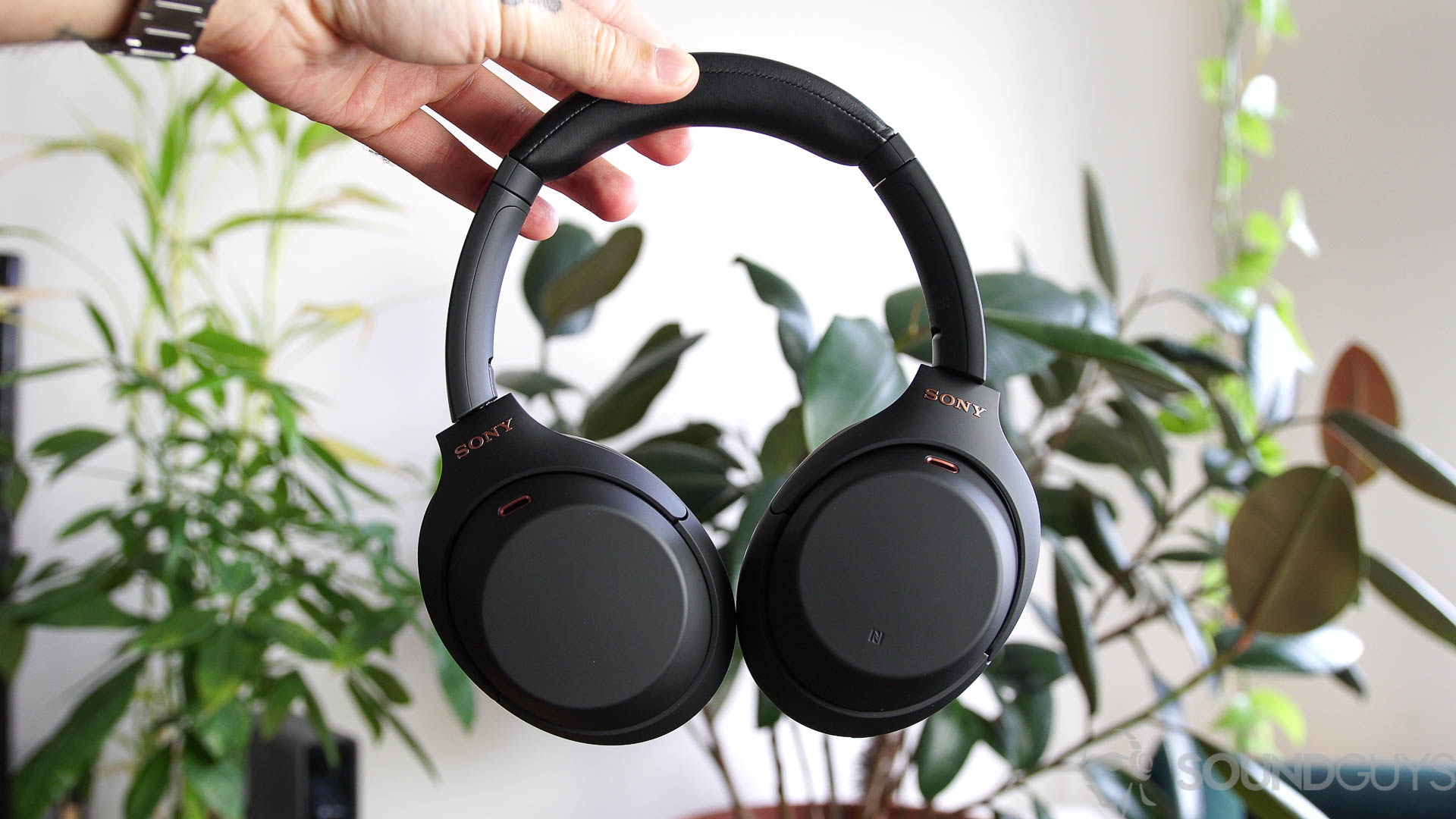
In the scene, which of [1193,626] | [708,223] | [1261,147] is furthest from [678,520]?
[1261,147]

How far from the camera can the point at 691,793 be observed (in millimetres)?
1411

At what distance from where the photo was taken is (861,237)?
5.02 ft

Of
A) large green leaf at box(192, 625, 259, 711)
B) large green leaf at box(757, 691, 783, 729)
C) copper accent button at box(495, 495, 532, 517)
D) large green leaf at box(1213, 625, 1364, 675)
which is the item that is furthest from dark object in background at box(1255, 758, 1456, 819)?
copper accent button at box(495, 495, 532, 517)

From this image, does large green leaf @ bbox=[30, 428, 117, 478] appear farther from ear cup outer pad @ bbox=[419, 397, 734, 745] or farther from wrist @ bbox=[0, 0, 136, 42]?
ear cup outer pad @ bbox=[419, 397, 734, 745]

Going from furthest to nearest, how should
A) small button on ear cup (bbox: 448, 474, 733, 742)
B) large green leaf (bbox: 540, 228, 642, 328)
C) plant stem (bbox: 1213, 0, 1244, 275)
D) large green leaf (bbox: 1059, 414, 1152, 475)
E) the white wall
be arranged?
plant stem (bbox: 1213, 0, 1244, 275) → the white wall → large green leaf (bbox: 1059, 414, 1152, 475) → large green leaf (bbox: 540, 228, 642, 328) → small button on ear cup (bbox: 448, 474, 733, 742)

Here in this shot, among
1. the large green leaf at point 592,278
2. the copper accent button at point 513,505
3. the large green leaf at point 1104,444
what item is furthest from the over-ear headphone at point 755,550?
the large green leaf at point 1104,444

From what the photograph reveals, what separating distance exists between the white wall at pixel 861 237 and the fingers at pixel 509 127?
783 mm

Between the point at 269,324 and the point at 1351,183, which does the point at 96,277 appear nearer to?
the point at 269,324

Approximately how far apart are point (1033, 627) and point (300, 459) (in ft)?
3.88

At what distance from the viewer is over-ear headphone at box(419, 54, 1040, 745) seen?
29 cm

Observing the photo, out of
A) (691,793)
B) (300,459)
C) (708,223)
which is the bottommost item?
(691,793)

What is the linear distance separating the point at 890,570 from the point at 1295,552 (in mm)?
542

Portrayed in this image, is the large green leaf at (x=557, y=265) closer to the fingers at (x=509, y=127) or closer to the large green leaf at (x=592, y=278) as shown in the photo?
the large green leaf at (x=592, y=278)

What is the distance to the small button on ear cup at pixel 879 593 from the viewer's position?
0.29m
